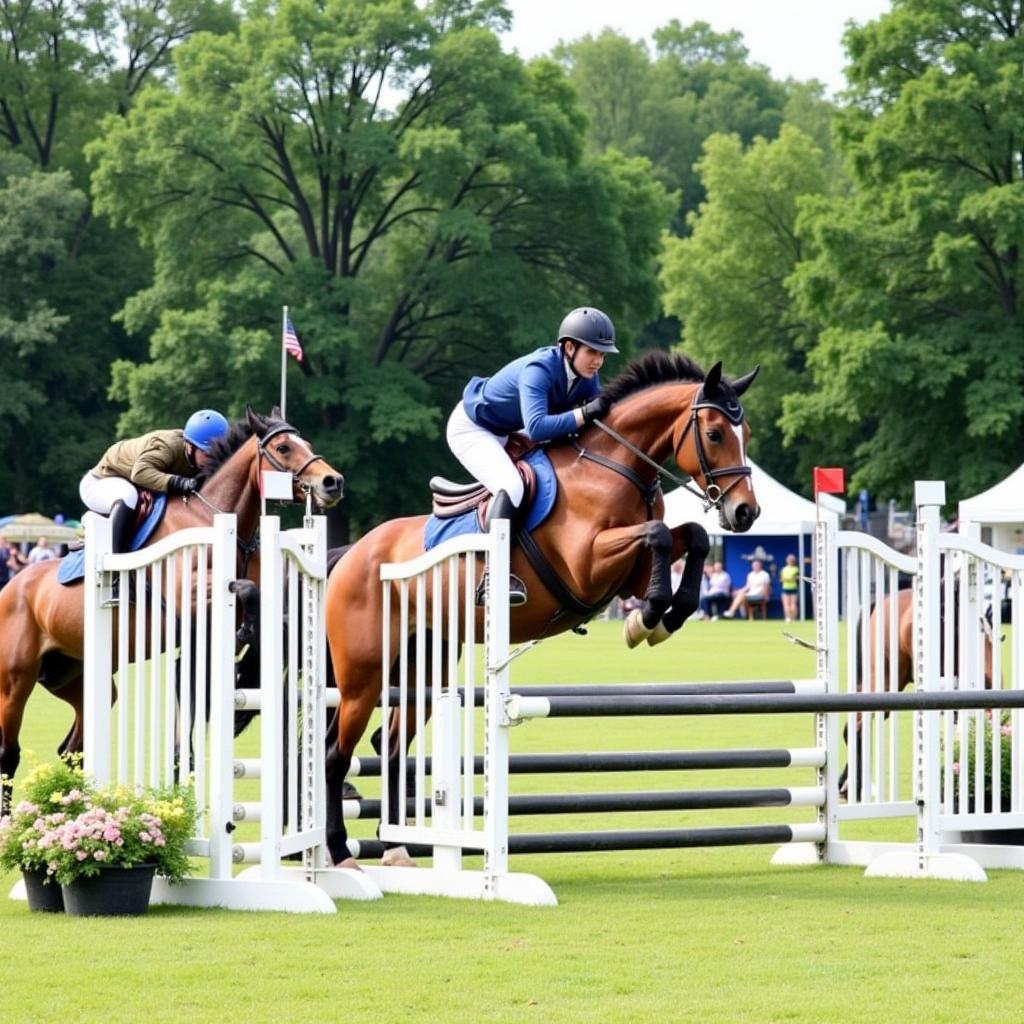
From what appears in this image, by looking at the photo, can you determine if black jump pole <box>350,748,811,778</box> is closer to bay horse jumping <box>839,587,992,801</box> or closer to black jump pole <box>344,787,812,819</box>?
black jump pole <box>344,787,812,819</box>

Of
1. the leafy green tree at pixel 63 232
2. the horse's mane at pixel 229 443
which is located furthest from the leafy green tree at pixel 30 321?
the horse's mane at pixel 229 443

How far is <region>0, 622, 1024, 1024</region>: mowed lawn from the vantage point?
5.40 meters

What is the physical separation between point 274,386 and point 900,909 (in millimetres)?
36416

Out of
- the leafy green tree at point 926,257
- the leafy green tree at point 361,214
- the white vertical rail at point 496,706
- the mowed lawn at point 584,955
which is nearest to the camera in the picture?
the mowed lawn at point 584,955

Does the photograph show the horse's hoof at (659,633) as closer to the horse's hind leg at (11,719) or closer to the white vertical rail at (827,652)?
the white vertical rail at (827,652)

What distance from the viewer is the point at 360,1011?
5.35 m

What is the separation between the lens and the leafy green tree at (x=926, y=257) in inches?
1518

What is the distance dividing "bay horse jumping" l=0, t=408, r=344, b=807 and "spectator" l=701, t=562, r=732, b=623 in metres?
28.1

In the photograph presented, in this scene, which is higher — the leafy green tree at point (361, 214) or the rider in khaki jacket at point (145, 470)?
the leafy green tree at point (361, 214)

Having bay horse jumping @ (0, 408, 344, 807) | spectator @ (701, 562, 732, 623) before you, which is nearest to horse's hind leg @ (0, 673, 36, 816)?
bay horse jumping @ (0, 408, 344, 807)

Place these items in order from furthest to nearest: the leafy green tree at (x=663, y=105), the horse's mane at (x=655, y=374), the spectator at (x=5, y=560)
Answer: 1. the leafy green tree at (x=663, y=105)
2. the spectator at (x=5, y=560)
3. the horse's mane at (x=655, y=374)

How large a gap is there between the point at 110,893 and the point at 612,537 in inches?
95.9

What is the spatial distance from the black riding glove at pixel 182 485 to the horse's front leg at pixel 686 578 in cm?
270

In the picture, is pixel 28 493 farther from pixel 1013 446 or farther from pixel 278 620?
→ pixel 278 620
